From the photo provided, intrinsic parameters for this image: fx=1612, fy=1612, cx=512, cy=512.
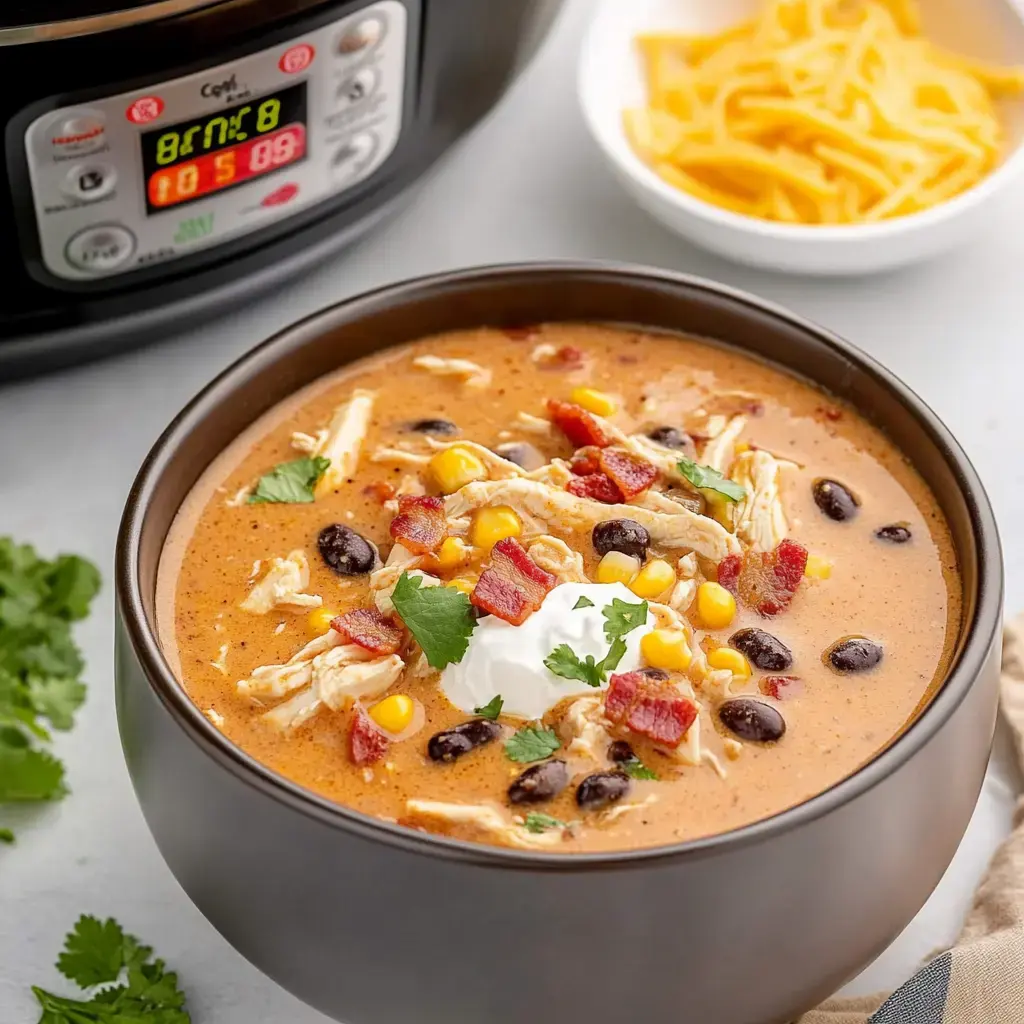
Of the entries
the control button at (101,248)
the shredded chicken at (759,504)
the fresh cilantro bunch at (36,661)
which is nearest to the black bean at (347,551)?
the shredded chicken at (759,504)

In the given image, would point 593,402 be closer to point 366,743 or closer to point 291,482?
point 291,482

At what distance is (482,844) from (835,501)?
908mm

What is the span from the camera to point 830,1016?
236 centimetres

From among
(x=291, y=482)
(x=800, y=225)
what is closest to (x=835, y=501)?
(x=291, y=482)

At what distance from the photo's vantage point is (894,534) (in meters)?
2.53

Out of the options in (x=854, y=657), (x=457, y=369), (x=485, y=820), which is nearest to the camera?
(x=485, y=820)

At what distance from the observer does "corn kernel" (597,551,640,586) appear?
7.86ft

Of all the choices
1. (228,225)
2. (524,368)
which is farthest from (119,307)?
(524,368)

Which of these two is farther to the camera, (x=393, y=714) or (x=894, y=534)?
(x=894, y=534)

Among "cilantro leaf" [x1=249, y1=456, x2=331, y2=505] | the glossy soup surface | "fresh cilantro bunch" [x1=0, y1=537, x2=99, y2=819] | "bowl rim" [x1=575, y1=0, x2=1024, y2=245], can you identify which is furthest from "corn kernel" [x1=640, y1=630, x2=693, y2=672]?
"bowl rim" [x1=575, y1=0, x2=1024, y2=245]

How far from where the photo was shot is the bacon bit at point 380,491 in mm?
2613

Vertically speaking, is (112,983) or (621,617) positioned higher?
(621,617)

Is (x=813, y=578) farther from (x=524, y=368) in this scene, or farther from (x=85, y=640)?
(x=85, y=640)

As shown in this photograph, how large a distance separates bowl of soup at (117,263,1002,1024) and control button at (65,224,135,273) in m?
0.56
